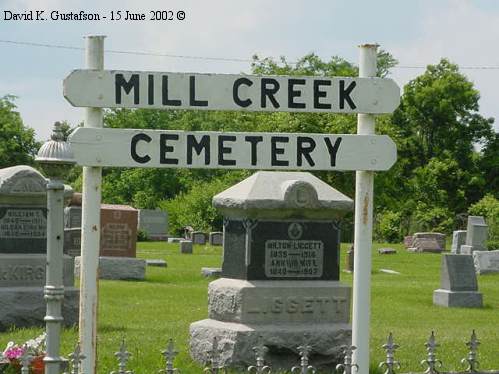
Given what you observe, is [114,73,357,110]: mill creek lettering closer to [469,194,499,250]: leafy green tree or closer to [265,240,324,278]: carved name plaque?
[265,240,324,278]: carved name plaque

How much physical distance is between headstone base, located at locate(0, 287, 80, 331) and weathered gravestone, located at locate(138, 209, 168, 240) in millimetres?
35890

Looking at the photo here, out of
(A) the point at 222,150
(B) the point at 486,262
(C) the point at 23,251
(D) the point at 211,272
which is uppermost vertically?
(A) the point at 222,150

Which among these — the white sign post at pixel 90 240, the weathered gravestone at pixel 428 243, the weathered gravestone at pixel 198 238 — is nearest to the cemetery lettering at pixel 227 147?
the white sign post at pixel 90 240

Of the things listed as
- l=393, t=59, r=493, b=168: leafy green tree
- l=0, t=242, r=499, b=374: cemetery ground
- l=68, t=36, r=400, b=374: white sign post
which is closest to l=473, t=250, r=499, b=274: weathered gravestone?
l=0, t=242, r=499, b=374: cemetery ground

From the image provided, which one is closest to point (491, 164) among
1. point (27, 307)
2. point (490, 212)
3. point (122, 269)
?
point (490, 212)

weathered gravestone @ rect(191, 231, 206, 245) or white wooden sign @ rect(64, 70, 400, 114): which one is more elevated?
white wooden sign @ rect(64, 70, 400, 114)

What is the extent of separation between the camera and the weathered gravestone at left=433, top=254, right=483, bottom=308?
20.7 m

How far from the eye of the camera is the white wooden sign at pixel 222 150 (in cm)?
804

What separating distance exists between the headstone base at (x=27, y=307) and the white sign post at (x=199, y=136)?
6545mm

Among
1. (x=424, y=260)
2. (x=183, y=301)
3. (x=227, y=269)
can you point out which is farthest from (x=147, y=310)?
(x=424, y=260)

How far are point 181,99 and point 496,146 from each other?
59.7 meters

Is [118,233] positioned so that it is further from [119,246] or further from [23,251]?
[23,251]

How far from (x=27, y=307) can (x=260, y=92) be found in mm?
7446

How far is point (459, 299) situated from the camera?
20672 mm
